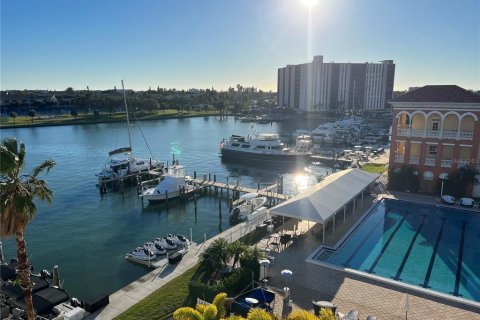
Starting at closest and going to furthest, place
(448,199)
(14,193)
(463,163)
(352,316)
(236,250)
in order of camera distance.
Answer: (14,193) → (352,316) → (236,250) → (448,199) → (463,163)

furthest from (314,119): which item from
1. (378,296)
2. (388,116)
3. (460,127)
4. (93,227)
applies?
(378,296)

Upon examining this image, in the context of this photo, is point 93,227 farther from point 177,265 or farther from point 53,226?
point 177,265

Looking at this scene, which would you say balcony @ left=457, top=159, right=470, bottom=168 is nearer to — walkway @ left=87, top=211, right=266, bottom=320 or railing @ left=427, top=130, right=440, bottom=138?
railing @ left=427, top=130, right=440, bottom=138

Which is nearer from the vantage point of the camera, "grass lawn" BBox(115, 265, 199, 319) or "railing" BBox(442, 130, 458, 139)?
"grass lawn" BBox(115, 265, 199, 319)

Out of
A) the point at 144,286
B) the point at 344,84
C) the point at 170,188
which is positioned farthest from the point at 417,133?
the point at 344,84

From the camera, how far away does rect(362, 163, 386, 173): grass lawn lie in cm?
5252

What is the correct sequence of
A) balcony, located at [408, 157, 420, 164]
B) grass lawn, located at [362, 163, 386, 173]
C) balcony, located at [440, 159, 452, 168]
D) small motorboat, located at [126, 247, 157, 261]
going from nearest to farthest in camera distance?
1. small motorboat, located at [126, 247, 157, 261]
2. balcony, located at [440, 159, 452, 168]
3. balcony, located at [408, 157, 420, 164]
4. grass lawn, located at [362, 163, 386, 173]

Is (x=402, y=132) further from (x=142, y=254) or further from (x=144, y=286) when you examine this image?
(x=144, y=286)

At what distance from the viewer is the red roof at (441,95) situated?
37.2 m

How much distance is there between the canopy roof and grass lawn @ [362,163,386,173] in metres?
18.5

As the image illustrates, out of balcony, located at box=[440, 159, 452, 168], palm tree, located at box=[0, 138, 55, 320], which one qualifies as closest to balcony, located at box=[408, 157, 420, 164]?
balcony, located at box=[440, 159, 452, 168]

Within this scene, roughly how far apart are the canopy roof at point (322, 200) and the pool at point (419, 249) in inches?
98.8

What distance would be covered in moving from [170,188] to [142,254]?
17332 millimetres

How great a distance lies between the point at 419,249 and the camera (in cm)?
2708
